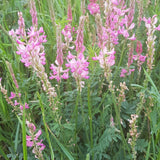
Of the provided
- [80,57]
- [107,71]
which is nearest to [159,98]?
[107,71]

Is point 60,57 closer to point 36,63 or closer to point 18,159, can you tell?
point 36,63

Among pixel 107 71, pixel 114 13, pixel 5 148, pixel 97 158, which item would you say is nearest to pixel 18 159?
pixel 5 148

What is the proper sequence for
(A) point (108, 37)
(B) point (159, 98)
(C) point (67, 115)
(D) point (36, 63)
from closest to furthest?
(D) point (36, 63)
(B) point (159, 98)
(A) point (108, 37)
(C) point (67, 115)

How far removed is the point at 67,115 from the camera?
60.8 inches

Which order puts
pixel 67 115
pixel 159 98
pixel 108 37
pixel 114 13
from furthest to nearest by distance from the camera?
pixel 67 115, pixel 114 13, pixel 108 37, pixel 159 98

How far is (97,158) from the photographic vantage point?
1.33 m

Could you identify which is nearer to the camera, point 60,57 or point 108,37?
point 60,57

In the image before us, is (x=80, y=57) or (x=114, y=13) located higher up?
(x=114, y=13)

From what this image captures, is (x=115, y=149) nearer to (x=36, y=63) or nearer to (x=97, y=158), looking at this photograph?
(x=97, y=158)

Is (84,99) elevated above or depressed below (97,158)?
above

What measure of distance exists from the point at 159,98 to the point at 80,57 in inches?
16.4

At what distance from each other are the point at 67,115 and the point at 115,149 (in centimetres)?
41

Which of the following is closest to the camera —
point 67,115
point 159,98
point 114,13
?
point 159,98

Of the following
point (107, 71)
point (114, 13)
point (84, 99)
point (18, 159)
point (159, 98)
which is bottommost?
point (18, 159)
